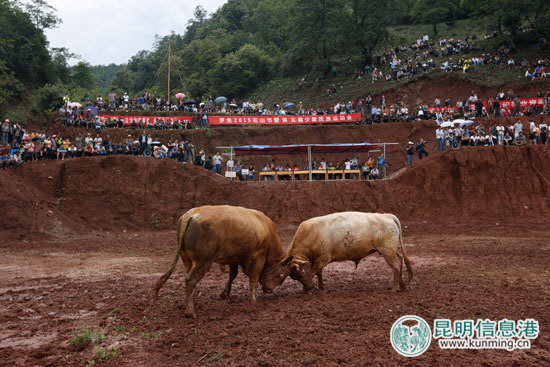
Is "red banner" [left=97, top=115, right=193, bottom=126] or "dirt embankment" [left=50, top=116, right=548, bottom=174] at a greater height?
"red banner" [left=97, top=115, right=193, bottom=126]

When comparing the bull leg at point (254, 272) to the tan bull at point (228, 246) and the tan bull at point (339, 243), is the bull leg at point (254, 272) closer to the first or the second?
the tan bull at point (228, 246)

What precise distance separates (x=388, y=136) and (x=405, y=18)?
56683mm

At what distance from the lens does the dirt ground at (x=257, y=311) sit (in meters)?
7.75

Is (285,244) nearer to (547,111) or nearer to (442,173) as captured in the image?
(442,173)

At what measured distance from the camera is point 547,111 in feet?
130

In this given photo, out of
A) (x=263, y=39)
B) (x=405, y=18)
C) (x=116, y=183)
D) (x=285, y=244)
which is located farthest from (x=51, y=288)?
(x=405, y=18)

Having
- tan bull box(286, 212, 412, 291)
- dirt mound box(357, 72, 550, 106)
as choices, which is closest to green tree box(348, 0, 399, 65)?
dirt mound box(357, 72, 550, 106)

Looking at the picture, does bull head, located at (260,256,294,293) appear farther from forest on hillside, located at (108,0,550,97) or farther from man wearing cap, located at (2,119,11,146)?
forest on hillside, located at (108,0,550,97)

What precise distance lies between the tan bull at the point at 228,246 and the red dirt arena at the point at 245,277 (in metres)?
0.72

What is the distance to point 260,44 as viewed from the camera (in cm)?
8688

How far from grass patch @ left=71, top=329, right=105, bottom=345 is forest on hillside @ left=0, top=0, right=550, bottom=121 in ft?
135

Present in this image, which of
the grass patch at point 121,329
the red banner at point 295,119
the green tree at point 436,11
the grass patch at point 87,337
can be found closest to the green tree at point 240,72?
the red banner at point 295,119

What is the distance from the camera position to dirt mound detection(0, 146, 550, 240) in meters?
28.9

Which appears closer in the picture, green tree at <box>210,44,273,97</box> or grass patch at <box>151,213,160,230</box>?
grass patch at <box>151,213,160,230</box>
